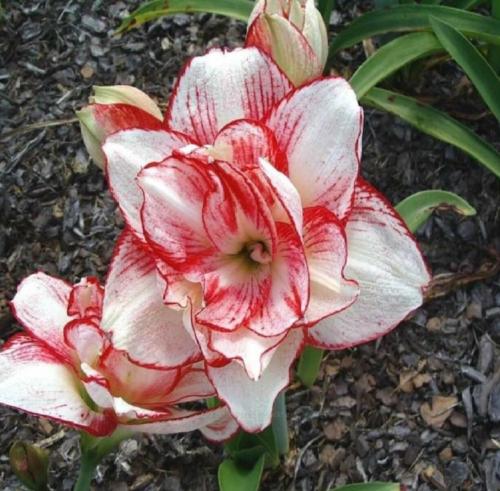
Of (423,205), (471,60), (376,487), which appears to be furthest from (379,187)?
(376,487)

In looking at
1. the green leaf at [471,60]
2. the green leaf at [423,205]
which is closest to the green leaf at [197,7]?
the green leaf at [471,60]

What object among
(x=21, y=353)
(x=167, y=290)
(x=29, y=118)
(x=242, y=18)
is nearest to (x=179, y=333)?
(x=167, y=290)

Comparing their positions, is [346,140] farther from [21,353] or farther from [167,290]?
[21,353]

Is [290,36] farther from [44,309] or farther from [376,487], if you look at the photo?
[376,487]

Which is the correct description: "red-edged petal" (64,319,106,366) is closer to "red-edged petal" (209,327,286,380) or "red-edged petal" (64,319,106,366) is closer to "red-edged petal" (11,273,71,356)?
"red-edged petal" (11,273,71,356)

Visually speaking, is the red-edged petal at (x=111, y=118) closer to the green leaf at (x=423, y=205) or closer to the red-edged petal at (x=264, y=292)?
the red-edged petal at (x=264, y=292)
